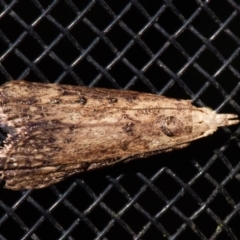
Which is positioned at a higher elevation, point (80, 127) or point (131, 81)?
point (131, 81)

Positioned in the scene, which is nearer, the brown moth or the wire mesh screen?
the brown moth

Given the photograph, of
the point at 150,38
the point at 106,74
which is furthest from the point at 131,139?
the point at 150,38

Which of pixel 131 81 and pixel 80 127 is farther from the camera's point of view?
pixel 131 81

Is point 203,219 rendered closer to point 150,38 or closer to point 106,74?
point 150,38
